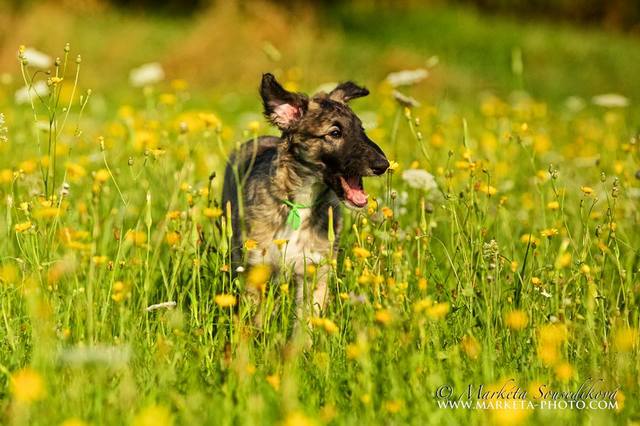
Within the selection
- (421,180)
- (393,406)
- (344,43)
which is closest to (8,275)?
(393,406)

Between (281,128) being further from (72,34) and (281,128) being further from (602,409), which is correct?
(72,34)

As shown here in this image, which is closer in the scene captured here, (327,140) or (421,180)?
(327,140)

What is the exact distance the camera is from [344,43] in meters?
20.2

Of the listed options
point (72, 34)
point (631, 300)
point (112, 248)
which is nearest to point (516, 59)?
point (631, 300)

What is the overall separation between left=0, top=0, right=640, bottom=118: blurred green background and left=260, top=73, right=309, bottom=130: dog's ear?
23.8 ft

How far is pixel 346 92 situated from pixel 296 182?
2.49 feet

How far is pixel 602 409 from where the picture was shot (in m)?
3.11

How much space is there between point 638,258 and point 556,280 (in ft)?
4.51

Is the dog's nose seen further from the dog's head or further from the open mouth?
the open mouth

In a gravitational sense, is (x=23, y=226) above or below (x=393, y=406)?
above

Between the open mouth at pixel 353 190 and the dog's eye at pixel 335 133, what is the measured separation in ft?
0.75

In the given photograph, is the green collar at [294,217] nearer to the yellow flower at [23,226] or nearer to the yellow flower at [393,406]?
the yellow flower at [23,226]

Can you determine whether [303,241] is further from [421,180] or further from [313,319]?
[313,319]

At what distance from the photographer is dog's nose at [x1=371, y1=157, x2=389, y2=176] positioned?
4.32 m
